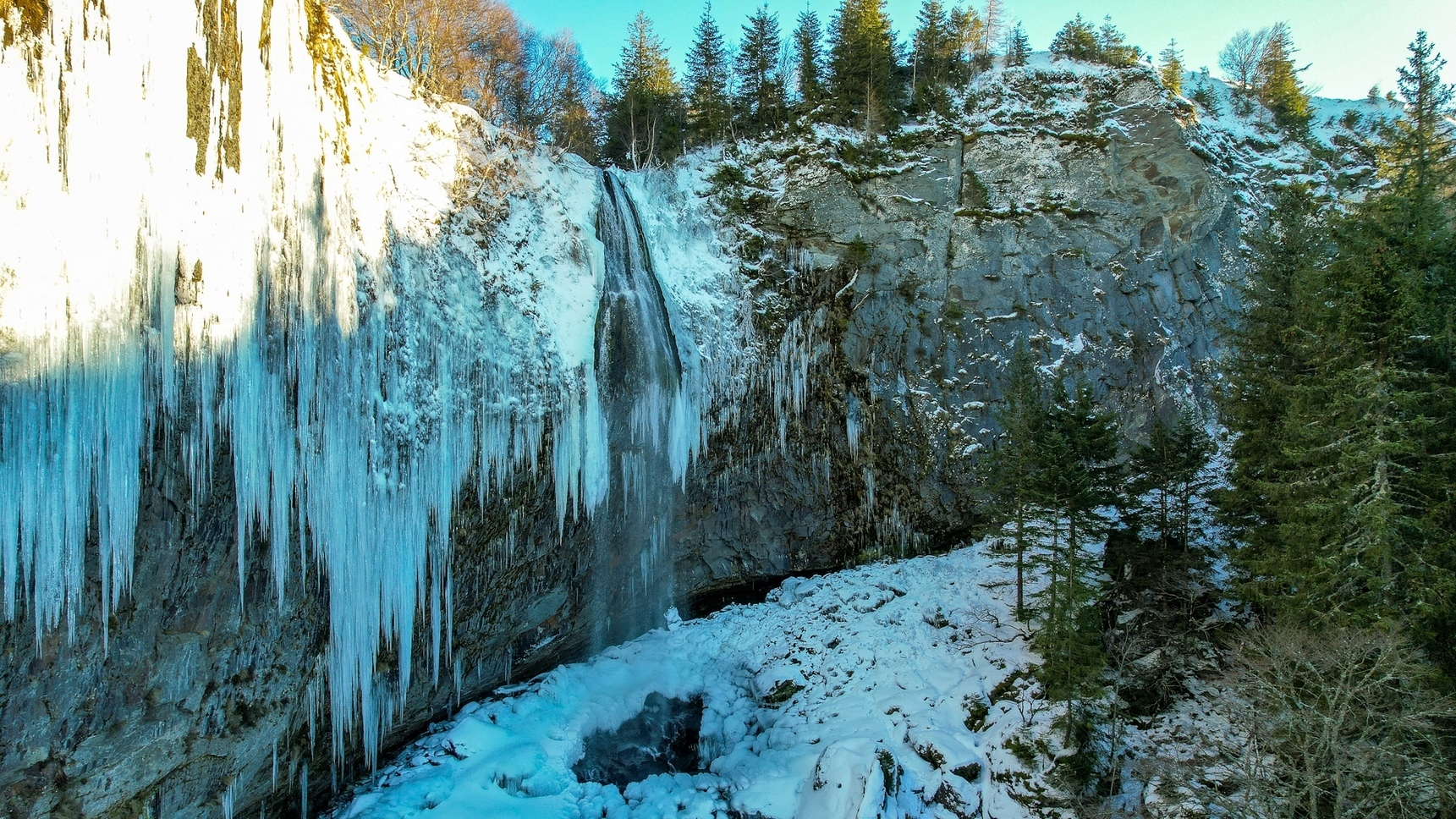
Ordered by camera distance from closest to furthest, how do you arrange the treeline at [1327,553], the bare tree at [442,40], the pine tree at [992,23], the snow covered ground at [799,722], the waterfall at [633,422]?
the treeline at [1327,553] < the snow covered ground at [799,722] < the bare tree at [442,40] < the waterfall at [633,422] < the pine tree at [992,23]

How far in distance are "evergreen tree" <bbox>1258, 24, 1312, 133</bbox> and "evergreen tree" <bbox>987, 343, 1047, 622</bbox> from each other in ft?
66.1

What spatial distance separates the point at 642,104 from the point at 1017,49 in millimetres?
17269

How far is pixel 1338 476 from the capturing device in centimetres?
907

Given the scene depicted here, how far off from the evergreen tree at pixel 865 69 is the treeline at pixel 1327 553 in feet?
42.9

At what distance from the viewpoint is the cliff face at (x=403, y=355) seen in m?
7.00

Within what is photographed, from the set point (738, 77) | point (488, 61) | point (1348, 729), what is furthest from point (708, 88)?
point (1348, 729)

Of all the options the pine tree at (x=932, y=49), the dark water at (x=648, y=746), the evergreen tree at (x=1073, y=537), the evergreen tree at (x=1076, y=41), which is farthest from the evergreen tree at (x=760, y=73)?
the dark water at (x=648, y=746)

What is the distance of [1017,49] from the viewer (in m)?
28.3

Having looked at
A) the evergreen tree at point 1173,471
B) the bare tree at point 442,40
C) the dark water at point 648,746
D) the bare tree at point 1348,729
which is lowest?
the dark water at point 648,746

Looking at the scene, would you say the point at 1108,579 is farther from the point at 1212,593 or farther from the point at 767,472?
Answer: the point at 767,472

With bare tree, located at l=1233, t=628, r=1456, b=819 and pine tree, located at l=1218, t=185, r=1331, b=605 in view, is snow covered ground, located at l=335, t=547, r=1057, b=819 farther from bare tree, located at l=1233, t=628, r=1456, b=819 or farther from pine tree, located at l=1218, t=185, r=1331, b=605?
pine tree, located at l=1218, t=185, r=1331, b=605

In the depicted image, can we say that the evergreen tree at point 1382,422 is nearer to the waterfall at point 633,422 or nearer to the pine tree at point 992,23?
the waterfall at point 633,422

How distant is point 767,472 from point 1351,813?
14.2 m

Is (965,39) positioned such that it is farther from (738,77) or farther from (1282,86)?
(1282,86)
